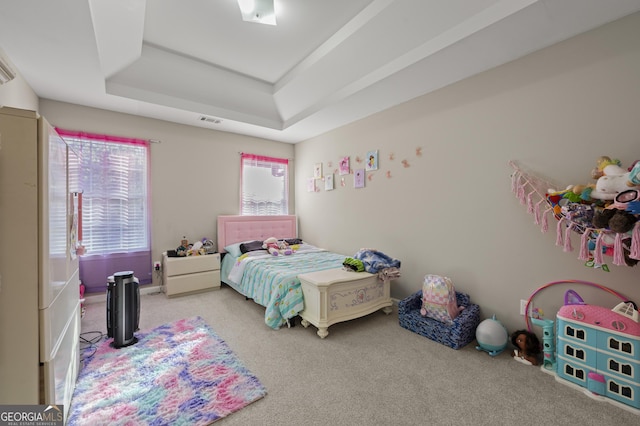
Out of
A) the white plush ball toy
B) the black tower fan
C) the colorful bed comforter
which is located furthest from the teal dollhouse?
the black tower fan

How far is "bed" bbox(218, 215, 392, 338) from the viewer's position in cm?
272

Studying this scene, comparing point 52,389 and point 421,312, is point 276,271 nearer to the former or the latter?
point 421,312

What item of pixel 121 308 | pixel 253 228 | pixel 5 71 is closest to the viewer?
pixel 5 71

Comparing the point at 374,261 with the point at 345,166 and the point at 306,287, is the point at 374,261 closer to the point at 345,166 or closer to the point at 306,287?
the point at 306,287

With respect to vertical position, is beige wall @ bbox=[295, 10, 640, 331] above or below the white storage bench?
above

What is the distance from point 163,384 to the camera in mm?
1937

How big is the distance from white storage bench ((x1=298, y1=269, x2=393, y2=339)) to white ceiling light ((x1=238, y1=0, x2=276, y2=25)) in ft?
8.00

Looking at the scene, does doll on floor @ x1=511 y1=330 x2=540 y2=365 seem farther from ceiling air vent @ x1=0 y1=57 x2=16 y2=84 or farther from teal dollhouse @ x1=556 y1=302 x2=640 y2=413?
ceiling air vent @ x1=0 y1=57 x2=16 y2=84

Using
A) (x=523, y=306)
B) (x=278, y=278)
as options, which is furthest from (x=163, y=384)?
(x=523, y=306)

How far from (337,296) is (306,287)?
1.11 feet

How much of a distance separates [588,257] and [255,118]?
4067 millimetres

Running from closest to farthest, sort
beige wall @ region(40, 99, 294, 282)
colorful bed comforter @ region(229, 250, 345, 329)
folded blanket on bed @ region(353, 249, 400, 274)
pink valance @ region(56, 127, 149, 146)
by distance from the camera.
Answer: colorful bed comforter @ region(229, 250, 345, 329) → folded blanket on bed @ region(353, 249, 400, 274) → pink valance @ region(56, 127, 149, 146) → beige wall @ region(40, 99, 294, 282)

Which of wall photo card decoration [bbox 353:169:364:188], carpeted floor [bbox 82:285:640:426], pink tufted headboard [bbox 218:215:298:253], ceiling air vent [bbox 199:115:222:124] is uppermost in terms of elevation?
ceiling air vent [bbox 199:115:222:124]

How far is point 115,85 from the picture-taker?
10.4 feet
